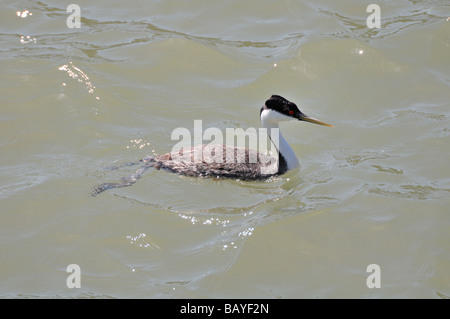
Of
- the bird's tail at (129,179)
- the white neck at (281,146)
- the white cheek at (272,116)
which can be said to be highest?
the white cheek at (272,116)

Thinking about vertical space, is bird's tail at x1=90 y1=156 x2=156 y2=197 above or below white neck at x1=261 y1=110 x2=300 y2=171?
below

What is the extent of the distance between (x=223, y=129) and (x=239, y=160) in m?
1.10

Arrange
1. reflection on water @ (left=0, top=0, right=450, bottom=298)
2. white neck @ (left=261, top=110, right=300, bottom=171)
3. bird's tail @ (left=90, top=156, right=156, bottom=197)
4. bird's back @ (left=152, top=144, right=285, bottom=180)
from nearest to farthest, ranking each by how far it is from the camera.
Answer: reflection on water @ (left=0, top=0, right=450, bottom=298)
bird's tail @ (left=90, top=156, right=156, bottom=197)
bird's back @ (left=152, top=144, right=285, bottom=180)
white neck @ (left=261, top=110, right=300, bottom=171)

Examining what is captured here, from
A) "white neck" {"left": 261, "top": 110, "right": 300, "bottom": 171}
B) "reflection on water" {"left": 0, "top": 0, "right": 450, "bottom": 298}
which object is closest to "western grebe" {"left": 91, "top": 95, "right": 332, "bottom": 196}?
"white neck" {"left": 261, "top": 110, "right": 300, "bottom": 171}

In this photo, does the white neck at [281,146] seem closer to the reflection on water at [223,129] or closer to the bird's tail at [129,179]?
the reflection on water at [223,129]

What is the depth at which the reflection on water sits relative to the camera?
544cm

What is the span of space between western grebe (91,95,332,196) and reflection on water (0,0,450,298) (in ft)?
0.41

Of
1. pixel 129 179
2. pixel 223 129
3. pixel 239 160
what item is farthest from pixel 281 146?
pixel 129 179

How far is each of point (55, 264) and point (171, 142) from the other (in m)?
2.60

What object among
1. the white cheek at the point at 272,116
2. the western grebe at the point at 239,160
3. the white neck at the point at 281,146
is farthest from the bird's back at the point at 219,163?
the white cheek at the point at 272,116

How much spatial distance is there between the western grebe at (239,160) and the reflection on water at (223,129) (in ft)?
0.41

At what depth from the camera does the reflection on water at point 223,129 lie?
214 inches

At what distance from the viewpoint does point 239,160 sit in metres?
6.94

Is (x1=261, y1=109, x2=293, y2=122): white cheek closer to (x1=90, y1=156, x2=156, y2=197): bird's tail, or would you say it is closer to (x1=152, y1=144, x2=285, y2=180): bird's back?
(x1=152, y1=144, x2=285, y2=180): bird's back
